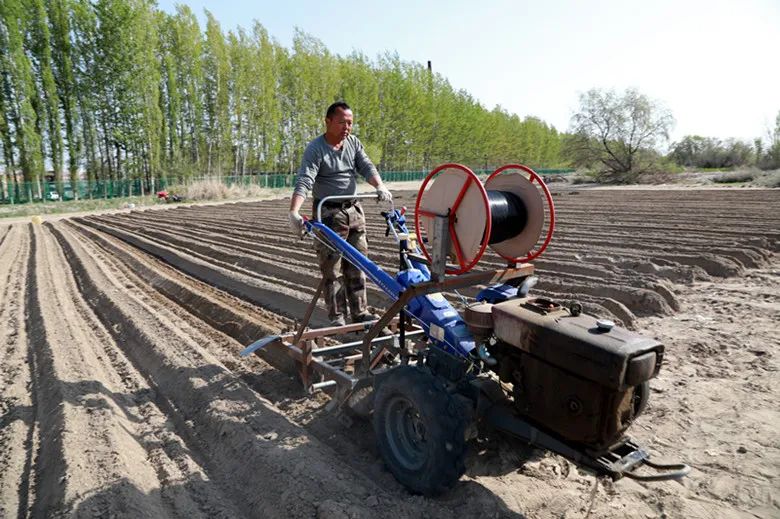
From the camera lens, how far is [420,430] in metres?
2.55

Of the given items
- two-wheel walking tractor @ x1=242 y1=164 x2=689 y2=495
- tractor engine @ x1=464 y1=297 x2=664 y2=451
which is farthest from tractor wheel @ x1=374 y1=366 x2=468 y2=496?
tractor engine @ x1=464 y1=297 x2=664 y2=451

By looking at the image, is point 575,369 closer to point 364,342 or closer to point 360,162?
point 364,342

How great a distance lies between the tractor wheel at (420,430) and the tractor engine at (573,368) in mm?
323

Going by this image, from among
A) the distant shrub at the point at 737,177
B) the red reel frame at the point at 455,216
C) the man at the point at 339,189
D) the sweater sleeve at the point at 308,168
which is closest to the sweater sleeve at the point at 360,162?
the man at the point at 339,189

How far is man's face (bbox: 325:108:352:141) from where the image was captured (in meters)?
3.91

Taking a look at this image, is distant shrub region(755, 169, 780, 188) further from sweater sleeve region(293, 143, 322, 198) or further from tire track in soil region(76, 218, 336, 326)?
sweater sleeve region(293, 143, 322, 198)

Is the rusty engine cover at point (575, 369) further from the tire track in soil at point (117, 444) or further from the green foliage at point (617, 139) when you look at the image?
the green foliage at point (617, 139)

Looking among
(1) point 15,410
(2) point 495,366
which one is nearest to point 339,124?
(2) point 495,366

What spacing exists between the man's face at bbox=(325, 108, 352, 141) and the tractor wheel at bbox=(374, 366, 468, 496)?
2.18m

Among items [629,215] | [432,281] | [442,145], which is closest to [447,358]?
[432,281]

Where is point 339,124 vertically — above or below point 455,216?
above

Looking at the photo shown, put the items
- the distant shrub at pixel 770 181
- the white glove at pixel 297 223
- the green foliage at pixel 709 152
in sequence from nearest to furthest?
the white glove at pixel 297 223, the distant shrub at pixel 770 181, the green foliage at pixel 709 152

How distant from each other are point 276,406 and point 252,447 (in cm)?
65

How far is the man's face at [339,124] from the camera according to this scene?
3.91 metres
